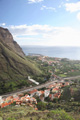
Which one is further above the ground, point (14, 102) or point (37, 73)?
point (37, 73)

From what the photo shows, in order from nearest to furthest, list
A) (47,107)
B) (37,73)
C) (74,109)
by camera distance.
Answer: (74,109) → (47,107) → (37,73)

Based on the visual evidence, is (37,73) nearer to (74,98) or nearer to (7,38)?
(74,98)

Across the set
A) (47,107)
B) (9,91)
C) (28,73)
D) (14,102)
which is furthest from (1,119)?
(28,73)

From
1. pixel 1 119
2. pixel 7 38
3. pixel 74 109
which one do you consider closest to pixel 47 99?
pixel 74 109

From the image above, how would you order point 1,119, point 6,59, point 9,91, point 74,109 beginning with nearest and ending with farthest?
point 1,119, point 74,109, point 9,91, point 6,59

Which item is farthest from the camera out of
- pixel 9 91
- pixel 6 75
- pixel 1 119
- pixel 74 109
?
pixel 6 75

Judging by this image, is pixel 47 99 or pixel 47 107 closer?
pixel 47 107

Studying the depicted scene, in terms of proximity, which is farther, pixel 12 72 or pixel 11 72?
pixel 12 72

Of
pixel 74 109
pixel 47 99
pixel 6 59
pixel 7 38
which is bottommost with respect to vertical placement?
pixel 47 99

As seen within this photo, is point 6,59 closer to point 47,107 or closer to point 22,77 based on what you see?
point 22,77
